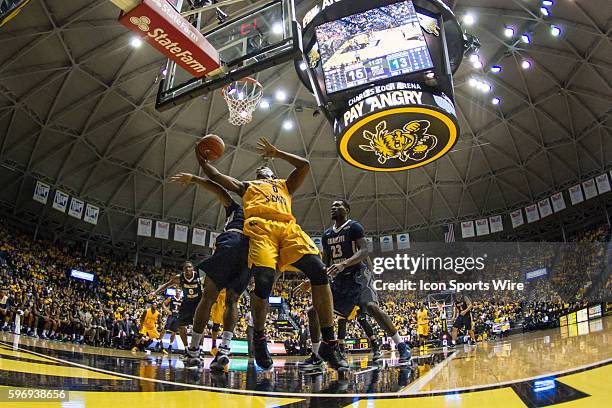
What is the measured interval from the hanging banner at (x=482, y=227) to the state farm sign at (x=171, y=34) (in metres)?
20.7

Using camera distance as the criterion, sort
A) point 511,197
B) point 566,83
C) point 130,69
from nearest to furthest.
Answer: point 130,69 < point 566,83 < point 511,197

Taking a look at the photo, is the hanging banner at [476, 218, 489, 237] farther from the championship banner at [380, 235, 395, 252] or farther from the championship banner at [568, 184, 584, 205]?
the championship banner at [380, 235, 395, 252]

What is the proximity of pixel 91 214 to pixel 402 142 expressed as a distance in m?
17.0

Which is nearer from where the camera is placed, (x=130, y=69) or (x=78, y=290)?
(x=130, y=69)

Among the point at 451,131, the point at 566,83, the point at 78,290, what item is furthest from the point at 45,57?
the point at 566,83

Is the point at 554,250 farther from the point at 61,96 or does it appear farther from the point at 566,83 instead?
the point at 61,96

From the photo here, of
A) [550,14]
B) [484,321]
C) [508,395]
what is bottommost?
[508,395]

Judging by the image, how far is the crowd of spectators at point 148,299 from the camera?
14703 millimetres

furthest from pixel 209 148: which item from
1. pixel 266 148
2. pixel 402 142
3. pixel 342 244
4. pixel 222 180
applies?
pixel 402 142

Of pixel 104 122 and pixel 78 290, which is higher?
pixel 104 122

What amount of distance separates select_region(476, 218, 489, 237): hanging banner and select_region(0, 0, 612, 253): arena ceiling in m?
0.63

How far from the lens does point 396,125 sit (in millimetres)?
10633

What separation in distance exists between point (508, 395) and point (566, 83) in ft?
65.1

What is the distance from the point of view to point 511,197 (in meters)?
24.0
